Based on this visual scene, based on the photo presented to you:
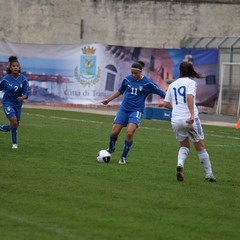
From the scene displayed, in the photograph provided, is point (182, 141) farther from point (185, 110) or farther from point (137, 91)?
point (137, 91)

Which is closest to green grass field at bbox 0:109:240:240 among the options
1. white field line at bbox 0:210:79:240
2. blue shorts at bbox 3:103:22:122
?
white field line at bbox 0:210:79:240

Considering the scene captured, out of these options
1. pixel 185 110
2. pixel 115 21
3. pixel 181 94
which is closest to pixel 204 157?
pixel 185 110

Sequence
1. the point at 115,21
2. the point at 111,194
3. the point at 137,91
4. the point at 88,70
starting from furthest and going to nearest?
the point at 115,21 < the point at 88,70 < the point at 137,91 < the point at 111,194

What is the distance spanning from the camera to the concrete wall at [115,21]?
4969cm

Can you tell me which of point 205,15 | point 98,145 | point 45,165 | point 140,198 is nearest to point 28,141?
point 98,145

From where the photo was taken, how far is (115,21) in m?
49.8

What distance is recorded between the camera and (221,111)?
137 feet

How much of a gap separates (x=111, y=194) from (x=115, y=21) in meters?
36.4

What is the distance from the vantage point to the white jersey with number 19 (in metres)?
15.8

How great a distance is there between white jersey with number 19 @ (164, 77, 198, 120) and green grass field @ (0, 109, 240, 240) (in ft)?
3.57

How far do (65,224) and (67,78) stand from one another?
105 ft

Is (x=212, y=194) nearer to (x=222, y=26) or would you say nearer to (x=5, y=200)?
(x=5, y=200)

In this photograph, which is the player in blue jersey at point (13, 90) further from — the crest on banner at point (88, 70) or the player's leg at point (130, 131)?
the crest on banner at point (88, 70)

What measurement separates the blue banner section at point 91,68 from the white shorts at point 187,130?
26.2 metres
